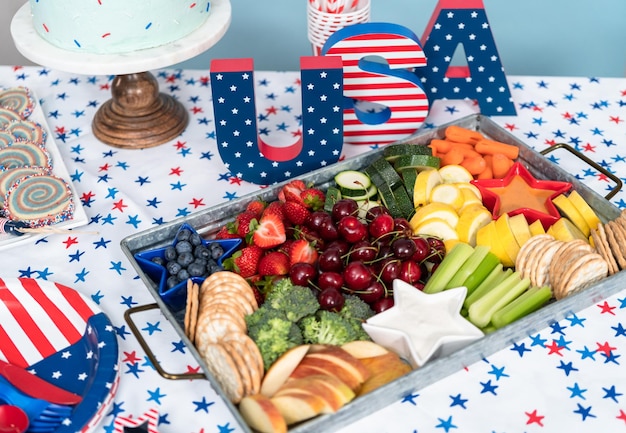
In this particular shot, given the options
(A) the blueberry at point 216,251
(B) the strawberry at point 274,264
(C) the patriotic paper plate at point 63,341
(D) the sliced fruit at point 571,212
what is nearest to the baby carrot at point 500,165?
(D) the sliced fruit at point 571,212

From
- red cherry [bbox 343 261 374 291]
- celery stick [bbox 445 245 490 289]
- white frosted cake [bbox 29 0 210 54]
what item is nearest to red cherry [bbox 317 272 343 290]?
red cherry [bbox 343 261 374 291]

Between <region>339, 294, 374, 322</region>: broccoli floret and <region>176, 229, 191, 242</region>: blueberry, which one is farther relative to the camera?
<region>176, 229, 191, 242</region>: blueberry

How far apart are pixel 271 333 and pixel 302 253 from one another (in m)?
0.25

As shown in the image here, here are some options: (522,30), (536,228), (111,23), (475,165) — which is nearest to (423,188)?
(475,165)

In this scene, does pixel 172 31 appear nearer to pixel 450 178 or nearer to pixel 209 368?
pixel 450 178

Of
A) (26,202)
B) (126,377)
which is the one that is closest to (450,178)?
(126,377)

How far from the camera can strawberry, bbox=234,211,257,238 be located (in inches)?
64.0

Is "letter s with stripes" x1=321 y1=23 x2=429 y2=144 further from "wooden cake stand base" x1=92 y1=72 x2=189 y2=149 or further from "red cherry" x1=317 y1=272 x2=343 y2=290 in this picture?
"red cherry" x1=317 y1=272 x2=343 y2=290

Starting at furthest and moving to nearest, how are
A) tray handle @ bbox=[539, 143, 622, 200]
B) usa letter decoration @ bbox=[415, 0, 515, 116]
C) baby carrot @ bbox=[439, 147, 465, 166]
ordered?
usa letter decoration @ bbox=[415, 0, 515, 116]
baby carrot @ bbox=[439, 147, 465, 166]
tray handle @ bbox=[539, 143, 622, 200]

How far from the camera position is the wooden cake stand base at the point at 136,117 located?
2.02 metres

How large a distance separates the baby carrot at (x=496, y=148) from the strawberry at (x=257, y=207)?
596 millimetres

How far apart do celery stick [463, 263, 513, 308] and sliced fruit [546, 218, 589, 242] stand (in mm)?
145

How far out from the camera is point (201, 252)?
5.15 ft

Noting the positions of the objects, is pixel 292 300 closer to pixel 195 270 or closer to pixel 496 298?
pixel 195 270
